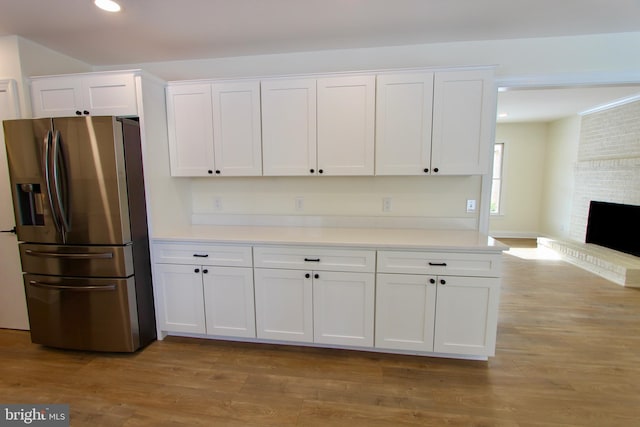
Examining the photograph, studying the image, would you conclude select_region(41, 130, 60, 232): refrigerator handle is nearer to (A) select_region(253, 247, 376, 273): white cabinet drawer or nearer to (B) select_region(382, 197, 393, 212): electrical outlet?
(A) select_region(253, 247, 376, 273): white cabinet drawer

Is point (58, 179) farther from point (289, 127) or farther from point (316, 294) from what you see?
point (316, 294)

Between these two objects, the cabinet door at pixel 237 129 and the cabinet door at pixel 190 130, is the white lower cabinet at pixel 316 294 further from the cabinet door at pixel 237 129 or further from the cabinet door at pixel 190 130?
the cabinet door at pixel 190 130

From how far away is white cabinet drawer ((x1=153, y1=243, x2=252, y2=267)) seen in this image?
224cm

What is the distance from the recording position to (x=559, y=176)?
591 cm

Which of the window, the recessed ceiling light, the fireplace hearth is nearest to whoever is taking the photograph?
the recessed ceiling light

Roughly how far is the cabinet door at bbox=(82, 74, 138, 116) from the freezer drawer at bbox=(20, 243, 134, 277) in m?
1.07

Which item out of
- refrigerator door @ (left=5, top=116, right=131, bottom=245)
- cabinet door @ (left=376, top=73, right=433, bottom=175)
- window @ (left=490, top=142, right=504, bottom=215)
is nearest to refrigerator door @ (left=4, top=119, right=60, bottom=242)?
refrigerator door @ (left=5, top=116, right=131, bottom=245)

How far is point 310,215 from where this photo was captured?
2709 millimetres

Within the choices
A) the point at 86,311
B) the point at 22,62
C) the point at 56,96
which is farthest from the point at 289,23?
the point at 86,311

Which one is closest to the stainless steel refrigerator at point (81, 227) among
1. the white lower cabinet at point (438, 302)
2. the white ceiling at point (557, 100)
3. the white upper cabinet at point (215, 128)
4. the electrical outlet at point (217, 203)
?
the white upper cabinet at point (215, 128)

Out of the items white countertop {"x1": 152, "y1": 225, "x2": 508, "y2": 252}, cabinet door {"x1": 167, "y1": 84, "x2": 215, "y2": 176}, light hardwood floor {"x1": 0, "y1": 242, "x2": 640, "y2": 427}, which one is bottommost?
light hardwood floor {"x1": 0, "y1": 242, "x2": 640, "y2": 427}

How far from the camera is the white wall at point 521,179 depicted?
633 cm

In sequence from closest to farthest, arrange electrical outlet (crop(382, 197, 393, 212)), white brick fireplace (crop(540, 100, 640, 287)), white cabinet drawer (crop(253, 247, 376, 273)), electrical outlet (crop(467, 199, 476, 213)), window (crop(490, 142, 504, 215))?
white cabinet drawer (crop(253, 247, 376, 273)) < electrical outlet (crop(467, 199, 476, 213)) < electrical outlet (crop(382, 197, 393, 212)) < white brick fireplace (crop(540, 100, 640, 287)) < window (crop(490, 142, 504, 215))

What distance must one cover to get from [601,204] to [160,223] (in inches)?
257
